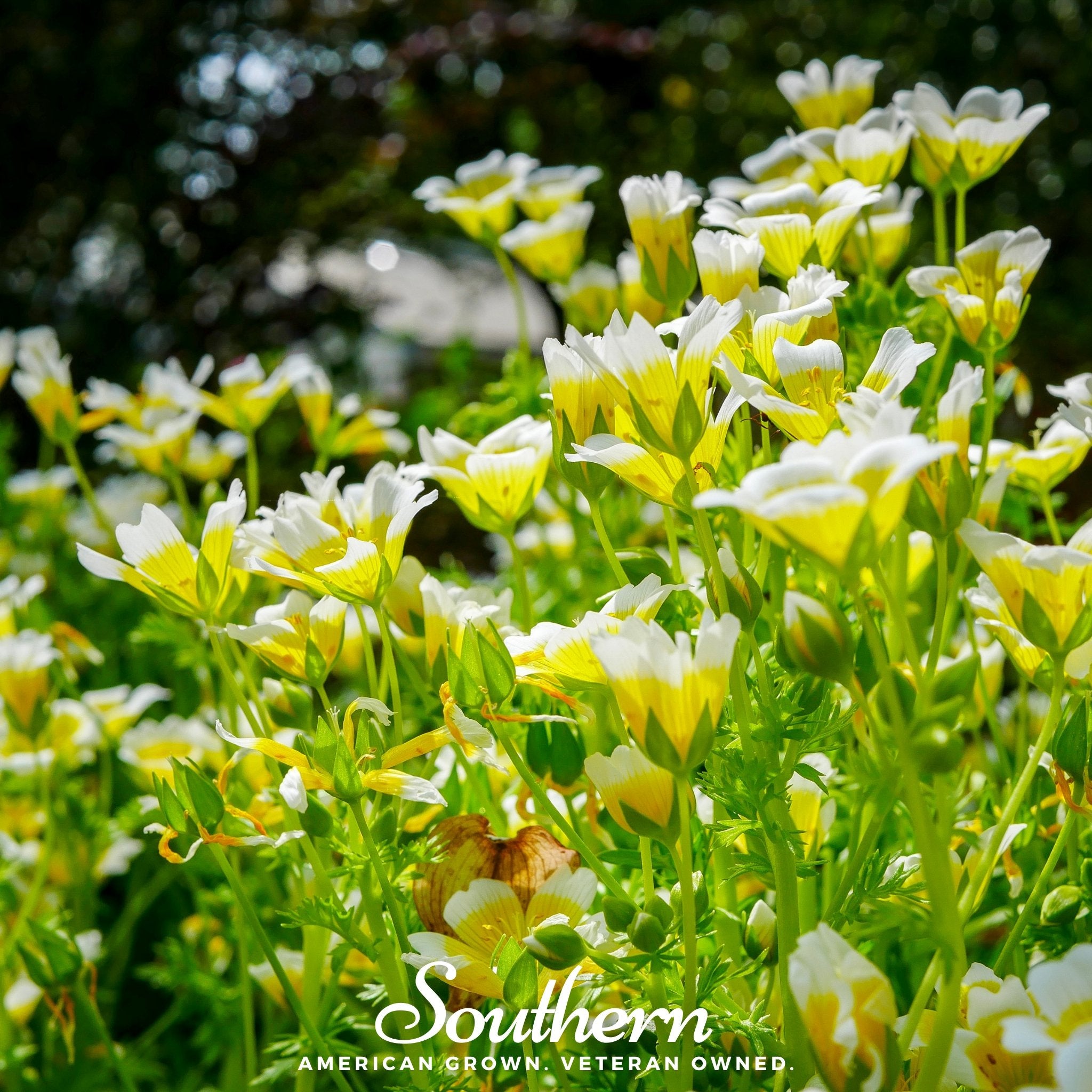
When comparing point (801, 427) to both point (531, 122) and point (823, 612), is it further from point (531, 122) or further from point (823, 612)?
point (531, 122)

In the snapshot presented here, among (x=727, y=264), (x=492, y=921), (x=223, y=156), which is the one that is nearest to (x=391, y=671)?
(x=492, y=921)

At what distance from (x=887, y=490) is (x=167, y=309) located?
271 cm

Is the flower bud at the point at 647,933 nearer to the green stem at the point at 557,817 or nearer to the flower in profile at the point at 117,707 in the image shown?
the green stem at the point at 557,817

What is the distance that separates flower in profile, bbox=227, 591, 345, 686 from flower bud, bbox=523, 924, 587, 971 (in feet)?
0.49

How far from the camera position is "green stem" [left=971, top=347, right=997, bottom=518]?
1.48ft

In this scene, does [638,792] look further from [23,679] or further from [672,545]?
[23,679]

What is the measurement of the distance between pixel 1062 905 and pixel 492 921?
0.78 feet

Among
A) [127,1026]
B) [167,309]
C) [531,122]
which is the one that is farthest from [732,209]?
[531,122]

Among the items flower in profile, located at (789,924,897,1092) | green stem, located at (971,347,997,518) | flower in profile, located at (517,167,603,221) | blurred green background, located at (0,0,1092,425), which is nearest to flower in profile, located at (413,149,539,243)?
flower in profile, located at (517,167,603,221)

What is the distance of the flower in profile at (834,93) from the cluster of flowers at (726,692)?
0.21ft

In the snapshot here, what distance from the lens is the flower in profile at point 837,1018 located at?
29 cm

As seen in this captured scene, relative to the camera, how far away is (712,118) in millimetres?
3732

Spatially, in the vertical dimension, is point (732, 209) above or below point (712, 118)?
above

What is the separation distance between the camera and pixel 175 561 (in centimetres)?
47
